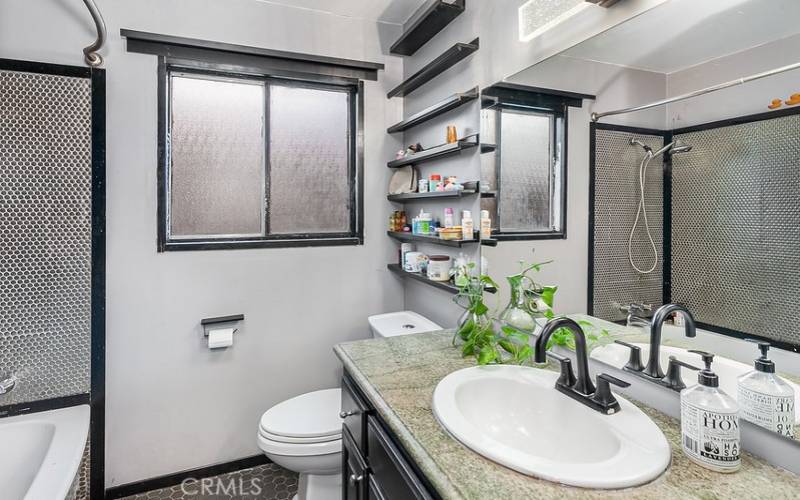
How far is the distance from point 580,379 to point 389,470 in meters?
0.56

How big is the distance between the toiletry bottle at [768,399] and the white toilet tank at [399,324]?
4.51ft

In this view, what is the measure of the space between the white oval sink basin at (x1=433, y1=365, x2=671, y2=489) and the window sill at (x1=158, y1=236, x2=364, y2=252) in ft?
4.40

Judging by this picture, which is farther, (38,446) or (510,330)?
(38,446)

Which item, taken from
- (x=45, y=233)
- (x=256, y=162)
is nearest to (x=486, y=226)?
(x=256, y=162)

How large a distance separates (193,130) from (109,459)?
173 cm

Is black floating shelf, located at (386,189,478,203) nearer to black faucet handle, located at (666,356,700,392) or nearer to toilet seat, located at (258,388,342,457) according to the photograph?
black faucet handle, located at (666,356,700,392)

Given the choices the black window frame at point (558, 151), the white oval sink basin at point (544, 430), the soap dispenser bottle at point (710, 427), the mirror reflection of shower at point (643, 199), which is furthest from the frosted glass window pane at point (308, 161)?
the soap dispenser bottle at point (710, 427)

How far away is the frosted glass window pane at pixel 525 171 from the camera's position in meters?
1.45

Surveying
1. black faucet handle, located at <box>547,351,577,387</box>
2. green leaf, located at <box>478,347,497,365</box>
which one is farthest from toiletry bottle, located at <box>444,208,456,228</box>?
black faucet handle, located at <box>547,351,577,387</box>

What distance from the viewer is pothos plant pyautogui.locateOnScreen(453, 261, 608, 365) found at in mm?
1353

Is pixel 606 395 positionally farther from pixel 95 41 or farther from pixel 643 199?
pixel 95 41

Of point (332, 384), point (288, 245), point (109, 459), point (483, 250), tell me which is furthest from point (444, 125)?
point (109, 459)

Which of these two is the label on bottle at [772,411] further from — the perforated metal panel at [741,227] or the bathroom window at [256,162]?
the bathroom window at [256,162]

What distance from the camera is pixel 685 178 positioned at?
1002 mm
